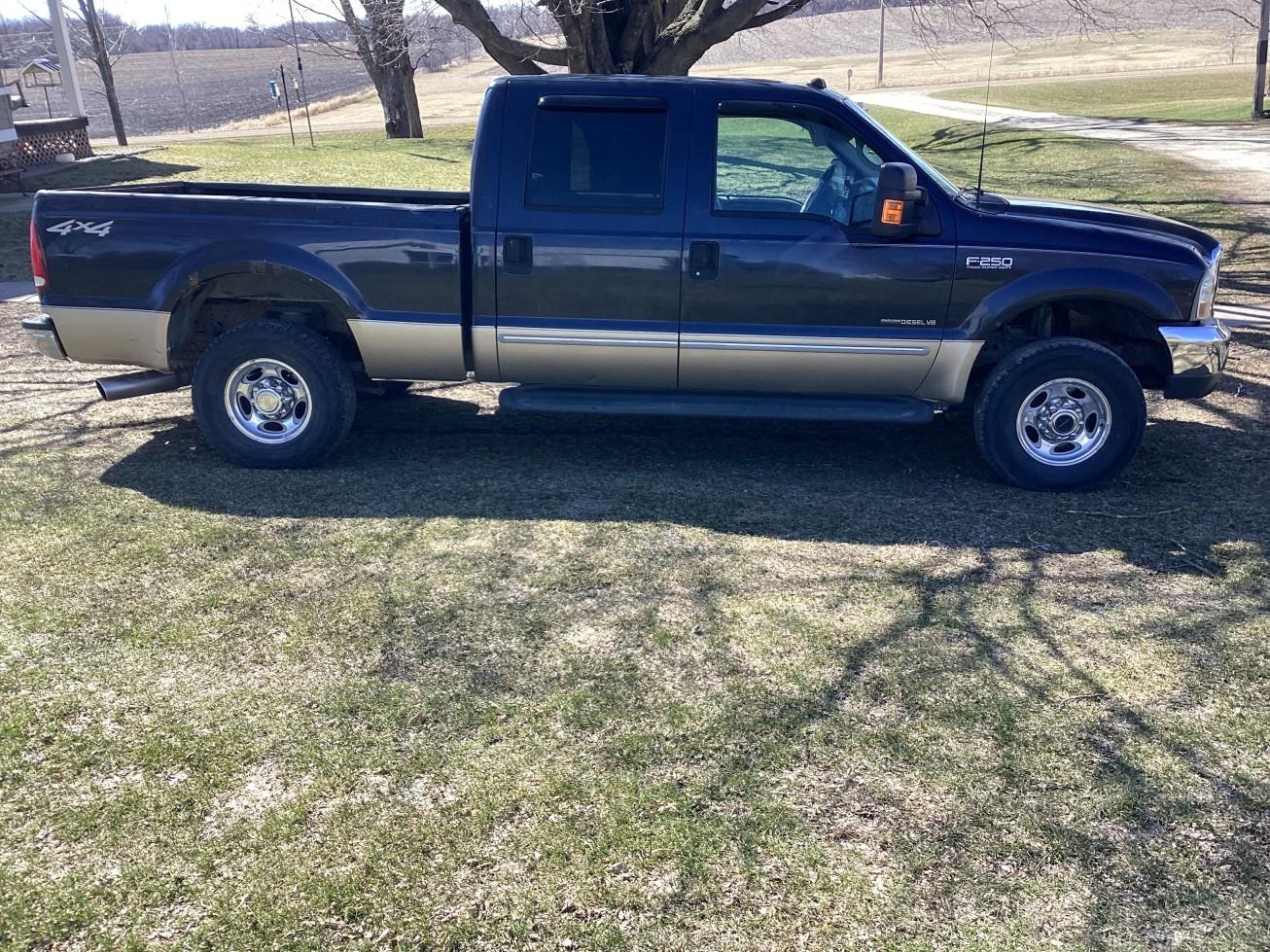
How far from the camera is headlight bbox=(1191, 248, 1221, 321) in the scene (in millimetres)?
5680

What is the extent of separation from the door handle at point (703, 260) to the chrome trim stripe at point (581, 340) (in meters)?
0.37

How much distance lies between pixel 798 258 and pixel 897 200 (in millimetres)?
554

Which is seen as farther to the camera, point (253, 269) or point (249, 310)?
point (249, 310)

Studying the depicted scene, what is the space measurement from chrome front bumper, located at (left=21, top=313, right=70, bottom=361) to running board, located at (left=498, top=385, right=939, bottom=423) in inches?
94.7

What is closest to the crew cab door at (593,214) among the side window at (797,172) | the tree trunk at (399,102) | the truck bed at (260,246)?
the side window at (797,172)

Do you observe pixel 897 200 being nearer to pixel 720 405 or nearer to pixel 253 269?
pixel 720 405

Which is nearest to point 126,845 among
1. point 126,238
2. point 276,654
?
point 276,654

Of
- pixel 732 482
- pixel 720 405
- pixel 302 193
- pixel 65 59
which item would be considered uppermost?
pixel 65 59

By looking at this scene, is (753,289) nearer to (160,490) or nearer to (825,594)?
(825,594)

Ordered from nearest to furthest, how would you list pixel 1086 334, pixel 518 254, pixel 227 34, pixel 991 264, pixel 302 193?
pixel 991 264 → pixel 518 254 → pixel 1086 334 → pixel 302 193 → pixel 227 34

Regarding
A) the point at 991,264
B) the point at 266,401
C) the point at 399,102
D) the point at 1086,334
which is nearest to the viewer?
the point at 991,264

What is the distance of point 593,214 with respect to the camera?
Result: 5699 millimetres

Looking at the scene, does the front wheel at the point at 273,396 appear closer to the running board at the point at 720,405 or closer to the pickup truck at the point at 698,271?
the pickup truck at the point at 698,271

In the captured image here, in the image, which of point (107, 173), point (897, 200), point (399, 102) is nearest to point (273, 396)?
point (897, 200)
